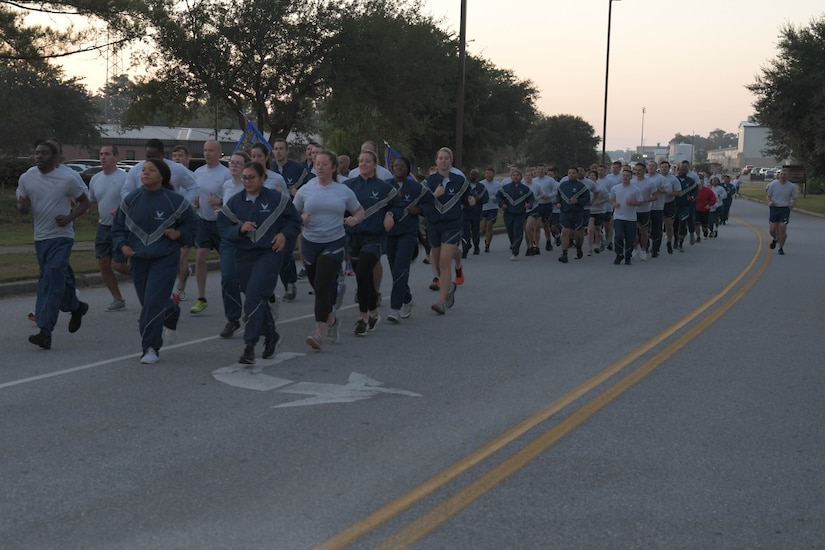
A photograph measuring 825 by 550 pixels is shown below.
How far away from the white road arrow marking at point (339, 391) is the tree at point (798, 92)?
48.9 meters

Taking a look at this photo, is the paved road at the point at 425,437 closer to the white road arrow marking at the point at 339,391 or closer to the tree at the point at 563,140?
the white road arrow marking at the point at 339,391

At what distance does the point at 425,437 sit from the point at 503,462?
2.27 ft

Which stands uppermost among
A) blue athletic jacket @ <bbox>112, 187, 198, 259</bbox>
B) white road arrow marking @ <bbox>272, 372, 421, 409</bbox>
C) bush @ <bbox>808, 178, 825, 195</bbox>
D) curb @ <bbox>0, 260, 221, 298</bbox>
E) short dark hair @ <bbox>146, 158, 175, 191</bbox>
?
short dark hair @ <bbox>146, 158, 175, 191</bbox>

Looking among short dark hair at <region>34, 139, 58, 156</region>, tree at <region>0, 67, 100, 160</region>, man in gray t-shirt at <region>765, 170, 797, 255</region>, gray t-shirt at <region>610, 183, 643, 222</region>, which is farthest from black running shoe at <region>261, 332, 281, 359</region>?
Result: tree at <region>0, 67, 100, 160</region>

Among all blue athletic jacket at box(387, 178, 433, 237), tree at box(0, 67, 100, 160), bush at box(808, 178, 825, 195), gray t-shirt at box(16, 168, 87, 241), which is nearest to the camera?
gray t-shirt at box(16, 168, 87, 241)

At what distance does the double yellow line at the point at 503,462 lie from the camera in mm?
4879

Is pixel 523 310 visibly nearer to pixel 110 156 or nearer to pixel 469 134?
pixel 110 156

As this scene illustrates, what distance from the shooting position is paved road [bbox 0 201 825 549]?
4984mm

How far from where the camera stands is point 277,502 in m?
5.27

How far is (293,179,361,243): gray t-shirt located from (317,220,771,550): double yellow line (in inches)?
108

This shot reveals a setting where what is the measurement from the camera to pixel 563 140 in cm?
11706

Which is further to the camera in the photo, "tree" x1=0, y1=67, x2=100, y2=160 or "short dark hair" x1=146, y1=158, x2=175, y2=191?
"tree" x1=0, y1=67, x2=100, y2=160

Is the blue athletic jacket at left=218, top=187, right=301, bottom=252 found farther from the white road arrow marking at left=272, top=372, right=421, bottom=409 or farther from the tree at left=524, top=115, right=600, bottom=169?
the tree at left=524, top=115, right=600, bottom=169

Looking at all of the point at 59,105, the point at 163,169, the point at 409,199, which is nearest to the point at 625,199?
the point at 409,199
